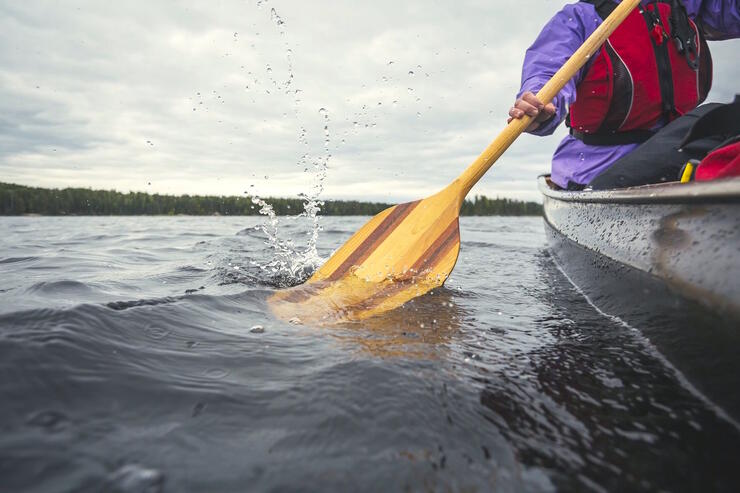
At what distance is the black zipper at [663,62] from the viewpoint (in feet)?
9.44

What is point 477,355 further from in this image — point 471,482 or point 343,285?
point 343,285

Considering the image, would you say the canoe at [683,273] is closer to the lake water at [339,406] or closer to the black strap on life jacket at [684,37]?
the lake water at [339,406]

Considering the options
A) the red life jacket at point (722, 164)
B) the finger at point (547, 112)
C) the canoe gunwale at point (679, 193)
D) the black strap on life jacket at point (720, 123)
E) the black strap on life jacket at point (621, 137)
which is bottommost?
the canoe gunwale at point (679, 193)

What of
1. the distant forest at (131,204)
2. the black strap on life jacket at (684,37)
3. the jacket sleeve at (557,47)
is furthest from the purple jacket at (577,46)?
the distant forest at (131,204)

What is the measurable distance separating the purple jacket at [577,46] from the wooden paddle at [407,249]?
190 mm

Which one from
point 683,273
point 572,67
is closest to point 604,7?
point 572,67

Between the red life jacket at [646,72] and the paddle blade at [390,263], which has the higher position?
the red life jacket at [646,72]

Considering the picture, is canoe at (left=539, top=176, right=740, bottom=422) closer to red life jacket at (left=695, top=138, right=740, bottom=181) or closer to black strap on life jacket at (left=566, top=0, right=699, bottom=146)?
red life jacket at (left=695, top=138, right=740, bottom=181)

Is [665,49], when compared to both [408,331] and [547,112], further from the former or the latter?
[408,331]

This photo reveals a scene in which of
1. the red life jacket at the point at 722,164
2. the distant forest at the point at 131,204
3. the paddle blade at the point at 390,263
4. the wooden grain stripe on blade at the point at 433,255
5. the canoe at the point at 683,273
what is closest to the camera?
the canoe at the point at 683,273

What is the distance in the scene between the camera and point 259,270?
3422 millimetres

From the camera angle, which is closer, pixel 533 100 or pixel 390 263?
pixel 533 100

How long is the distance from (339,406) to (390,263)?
178cm

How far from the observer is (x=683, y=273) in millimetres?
1238
